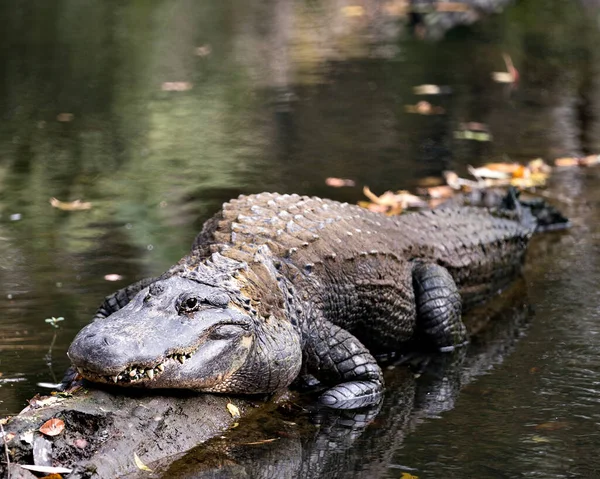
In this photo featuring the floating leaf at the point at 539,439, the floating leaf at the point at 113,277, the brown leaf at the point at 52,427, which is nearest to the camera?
the brown leaf at the point at 52,427

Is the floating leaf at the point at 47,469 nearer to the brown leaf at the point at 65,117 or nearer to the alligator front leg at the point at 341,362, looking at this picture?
the alligator front leg at the point at 341,362

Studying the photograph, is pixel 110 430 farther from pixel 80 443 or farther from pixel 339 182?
pixel 339 182

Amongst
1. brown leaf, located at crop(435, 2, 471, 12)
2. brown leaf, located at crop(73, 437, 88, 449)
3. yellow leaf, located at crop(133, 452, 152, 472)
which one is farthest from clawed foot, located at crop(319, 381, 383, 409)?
brown leaf, located at crop(435, 2, 471, 12)

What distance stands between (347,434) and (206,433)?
670mm

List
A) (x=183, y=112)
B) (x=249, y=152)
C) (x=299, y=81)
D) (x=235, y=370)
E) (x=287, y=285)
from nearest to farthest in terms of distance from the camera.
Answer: (x=235, y=370) → (x=287, y=285) → (x=249, y=152) → (x=183, y=112) → (x=299, y=81)

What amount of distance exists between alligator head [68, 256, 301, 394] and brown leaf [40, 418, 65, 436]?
0.80 ft

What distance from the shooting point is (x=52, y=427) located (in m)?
3.89

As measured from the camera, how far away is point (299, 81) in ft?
41.4

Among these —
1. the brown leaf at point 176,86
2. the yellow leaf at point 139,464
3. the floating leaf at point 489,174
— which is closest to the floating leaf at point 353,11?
the brown leaf at point 176,86

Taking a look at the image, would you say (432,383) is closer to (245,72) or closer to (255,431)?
(255,431)

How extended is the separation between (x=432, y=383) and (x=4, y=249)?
135 inches

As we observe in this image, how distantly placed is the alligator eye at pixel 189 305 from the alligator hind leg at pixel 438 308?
69.6 inches

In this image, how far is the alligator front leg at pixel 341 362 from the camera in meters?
5.04

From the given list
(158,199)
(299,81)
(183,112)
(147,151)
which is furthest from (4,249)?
(299,81)
